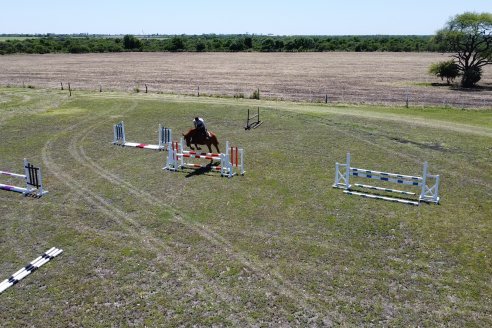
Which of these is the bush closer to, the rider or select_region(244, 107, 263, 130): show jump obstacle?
select_region(244, 107, 263, 130): show jump obstacle

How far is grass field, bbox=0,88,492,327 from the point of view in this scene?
8906 mm

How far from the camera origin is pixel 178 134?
79.9 ft

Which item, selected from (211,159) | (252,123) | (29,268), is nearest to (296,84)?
(252,123)

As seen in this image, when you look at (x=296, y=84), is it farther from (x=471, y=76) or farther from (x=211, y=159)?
(x=211, y=159)

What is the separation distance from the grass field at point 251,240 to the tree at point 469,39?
97.5 feet

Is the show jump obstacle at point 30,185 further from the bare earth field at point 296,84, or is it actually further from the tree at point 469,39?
the tree at point 469,39

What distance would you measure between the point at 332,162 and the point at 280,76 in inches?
1701

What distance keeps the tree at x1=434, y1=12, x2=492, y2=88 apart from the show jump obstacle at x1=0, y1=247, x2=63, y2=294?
157ft

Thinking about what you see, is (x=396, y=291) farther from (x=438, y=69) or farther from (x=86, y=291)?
(x=438, y=69)

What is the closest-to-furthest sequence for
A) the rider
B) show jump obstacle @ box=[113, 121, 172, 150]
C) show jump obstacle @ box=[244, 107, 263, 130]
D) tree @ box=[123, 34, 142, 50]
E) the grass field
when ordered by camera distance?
the grass field < the rider < show jump obstacle @ box=[113, 121, 172, 150] < show jump obstacle @ box=[244, 107, 263, 130] < tree @ box=[123, 34, 142, 50]

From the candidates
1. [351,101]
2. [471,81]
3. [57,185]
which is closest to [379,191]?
[57,185]

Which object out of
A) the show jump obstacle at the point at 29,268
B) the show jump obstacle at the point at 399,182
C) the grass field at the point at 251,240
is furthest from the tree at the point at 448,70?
the show jump obstacle at the point at 29,268

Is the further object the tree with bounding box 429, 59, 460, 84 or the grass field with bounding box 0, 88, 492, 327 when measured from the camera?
the tree with bounding box 429, 59, 460, 84

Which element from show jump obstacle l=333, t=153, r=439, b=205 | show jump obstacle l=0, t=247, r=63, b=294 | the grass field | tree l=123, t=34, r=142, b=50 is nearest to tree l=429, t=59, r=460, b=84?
the grass field
